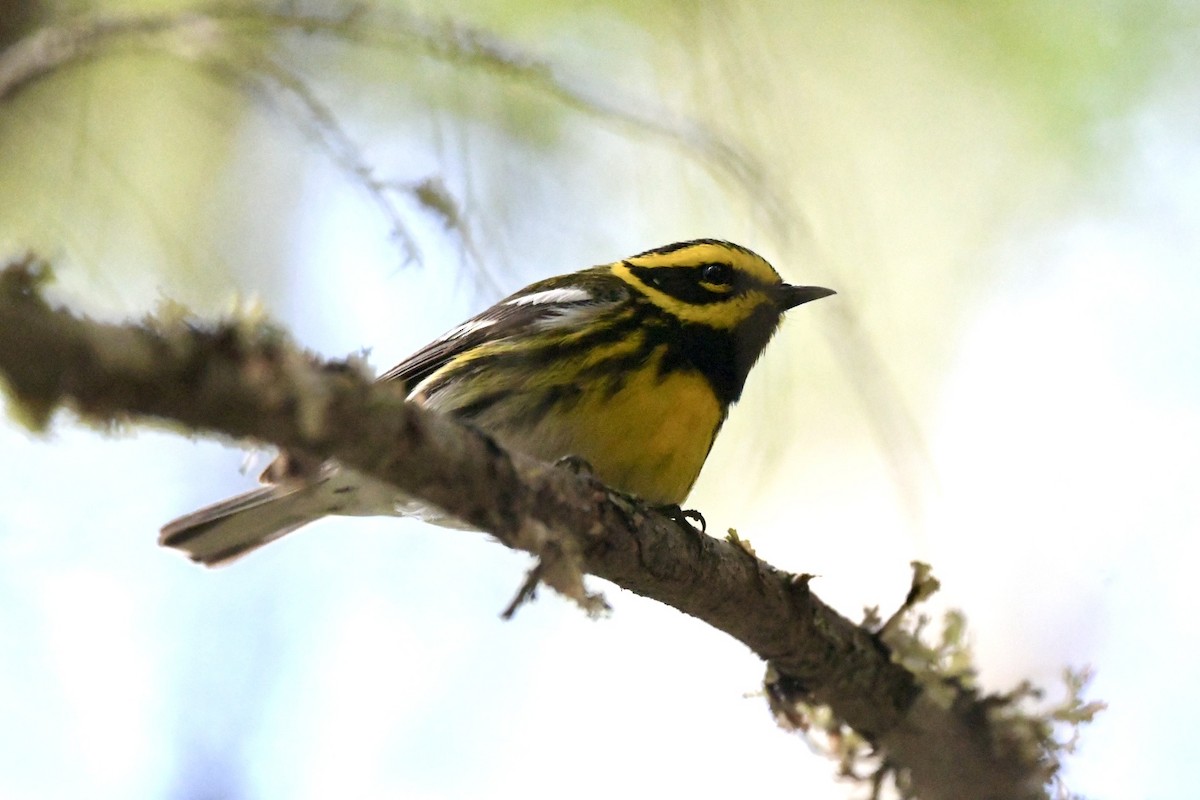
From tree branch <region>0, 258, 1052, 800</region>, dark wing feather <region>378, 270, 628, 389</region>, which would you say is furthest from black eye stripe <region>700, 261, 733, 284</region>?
tree branch <region>0, 258, 1052, 800</region>

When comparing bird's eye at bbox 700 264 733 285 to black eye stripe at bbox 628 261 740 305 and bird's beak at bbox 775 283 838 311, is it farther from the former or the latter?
bird's beak at bbox 775 283 838 311

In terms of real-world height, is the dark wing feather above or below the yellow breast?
above

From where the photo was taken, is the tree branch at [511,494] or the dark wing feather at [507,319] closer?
the tree branch at [511,494]

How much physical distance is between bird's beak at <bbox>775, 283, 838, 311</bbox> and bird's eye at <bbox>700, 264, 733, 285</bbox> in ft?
0.51

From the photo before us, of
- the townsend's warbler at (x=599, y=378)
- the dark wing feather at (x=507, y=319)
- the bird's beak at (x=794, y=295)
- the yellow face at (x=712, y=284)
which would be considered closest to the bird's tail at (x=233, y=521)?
the townsend's warbler at (x=599, y=378)

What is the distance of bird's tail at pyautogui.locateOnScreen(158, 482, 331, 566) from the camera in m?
3.44

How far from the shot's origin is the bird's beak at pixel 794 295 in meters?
3.61

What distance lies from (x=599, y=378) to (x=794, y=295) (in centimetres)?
85

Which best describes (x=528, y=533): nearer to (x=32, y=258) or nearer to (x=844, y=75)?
(x=32, y=258)

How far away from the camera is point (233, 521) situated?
3.47 meters

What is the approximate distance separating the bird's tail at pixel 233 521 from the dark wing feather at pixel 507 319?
45 centimetres

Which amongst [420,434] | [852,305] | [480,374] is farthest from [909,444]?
[420,434]

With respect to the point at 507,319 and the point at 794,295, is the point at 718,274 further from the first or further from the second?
the point at 507,319

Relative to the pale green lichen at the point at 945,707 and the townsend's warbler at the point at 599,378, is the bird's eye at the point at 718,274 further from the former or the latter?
the pale green lichen at the point at 945,707
